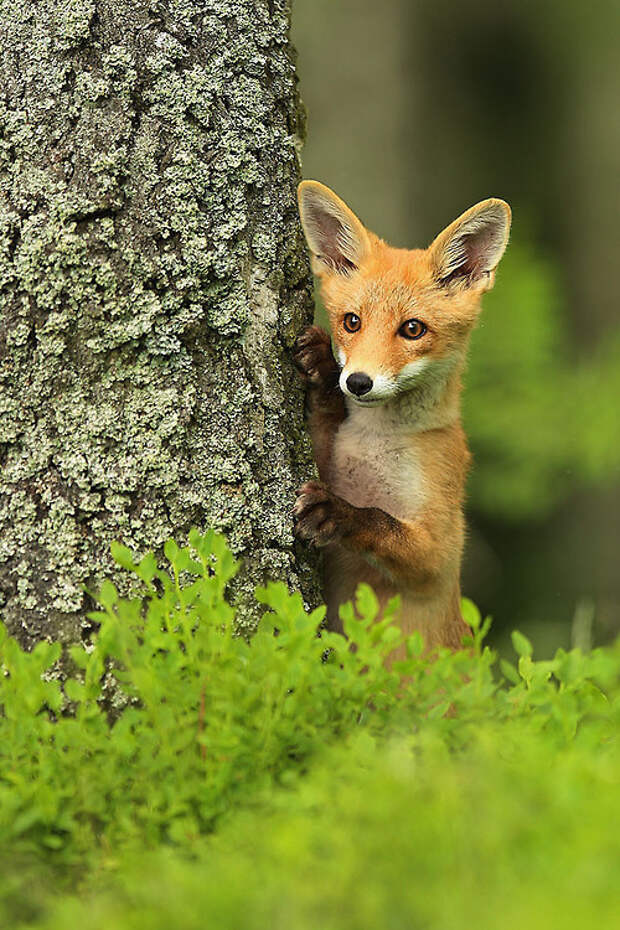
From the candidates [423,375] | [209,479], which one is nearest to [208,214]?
[209,479]

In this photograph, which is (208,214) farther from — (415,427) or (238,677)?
(238,677)

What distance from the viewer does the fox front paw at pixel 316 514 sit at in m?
3.48

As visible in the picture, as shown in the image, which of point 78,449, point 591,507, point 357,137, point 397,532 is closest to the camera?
point 78,449

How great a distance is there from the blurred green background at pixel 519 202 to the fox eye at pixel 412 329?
282cm

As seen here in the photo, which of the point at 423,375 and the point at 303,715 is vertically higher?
the point at 423,375

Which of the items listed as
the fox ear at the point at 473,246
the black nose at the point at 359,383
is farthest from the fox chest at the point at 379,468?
the fox ear at the point at 473,246

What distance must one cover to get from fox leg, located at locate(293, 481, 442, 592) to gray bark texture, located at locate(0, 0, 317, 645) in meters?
0.20

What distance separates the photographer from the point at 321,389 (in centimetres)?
411

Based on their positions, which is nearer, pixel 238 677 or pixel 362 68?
pixel 238 677

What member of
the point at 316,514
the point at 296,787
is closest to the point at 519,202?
the point at 316,514

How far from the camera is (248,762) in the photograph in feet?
7.79

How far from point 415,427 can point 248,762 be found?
212cm

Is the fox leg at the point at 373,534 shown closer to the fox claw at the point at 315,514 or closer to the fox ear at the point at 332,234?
the fox claw at the point at 315,514

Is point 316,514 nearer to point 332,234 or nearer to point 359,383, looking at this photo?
point 359,383
